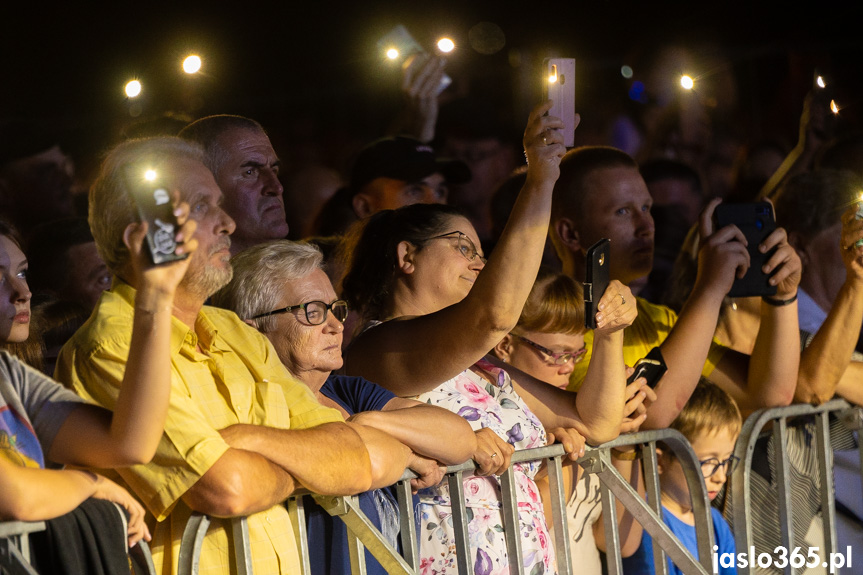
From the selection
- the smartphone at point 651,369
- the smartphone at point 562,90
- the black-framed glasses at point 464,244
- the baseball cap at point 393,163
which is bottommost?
the smartphone at point 651,369

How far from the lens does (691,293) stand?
3270 millimetres

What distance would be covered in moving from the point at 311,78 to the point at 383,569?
3.51 m

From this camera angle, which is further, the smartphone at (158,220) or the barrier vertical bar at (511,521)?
the barrier vertical bar at (511,521)

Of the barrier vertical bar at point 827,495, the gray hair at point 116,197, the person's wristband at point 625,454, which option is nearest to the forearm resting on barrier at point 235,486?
the gray hair at point 116,197

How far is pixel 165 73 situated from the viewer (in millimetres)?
3857

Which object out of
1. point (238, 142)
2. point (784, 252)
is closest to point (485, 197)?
point (784, 252)

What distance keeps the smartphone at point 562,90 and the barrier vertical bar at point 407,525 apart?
0.87 m

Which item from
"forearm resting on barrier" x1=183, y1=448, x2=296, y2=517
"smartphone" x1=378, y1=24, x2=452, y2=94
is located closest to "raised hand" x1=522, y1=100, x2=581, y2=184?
"forearm resting on barrier" x1=183, y1=448, x2=296, y2=517

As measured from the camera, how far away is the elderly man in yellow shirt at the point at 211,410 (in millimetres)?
1840

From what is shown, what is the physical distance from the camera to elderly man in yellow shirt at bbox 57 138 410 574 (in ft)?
6.04

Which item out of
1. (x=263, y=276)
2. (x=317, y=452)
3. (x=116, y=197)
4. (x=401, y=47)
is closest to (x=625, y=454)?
(x=263, y=276)

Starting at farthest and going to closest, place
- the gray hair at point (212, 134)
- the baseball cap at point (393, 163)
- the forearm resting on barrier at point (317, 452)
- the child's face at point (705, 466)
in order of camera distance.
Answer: the baseball cap at point (393, 163)
the child's face at point (705, 466)
the gray hair at point (212, 134)
the forearm resting on barrier at point (317, 452)

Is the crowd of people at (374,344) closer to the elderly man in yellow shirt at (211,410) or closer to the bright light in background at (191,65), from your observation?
the elderly man in yellow shirt at (211,410)

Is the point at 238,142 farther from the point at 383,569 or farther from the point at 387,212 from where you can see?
the point at 383,569
